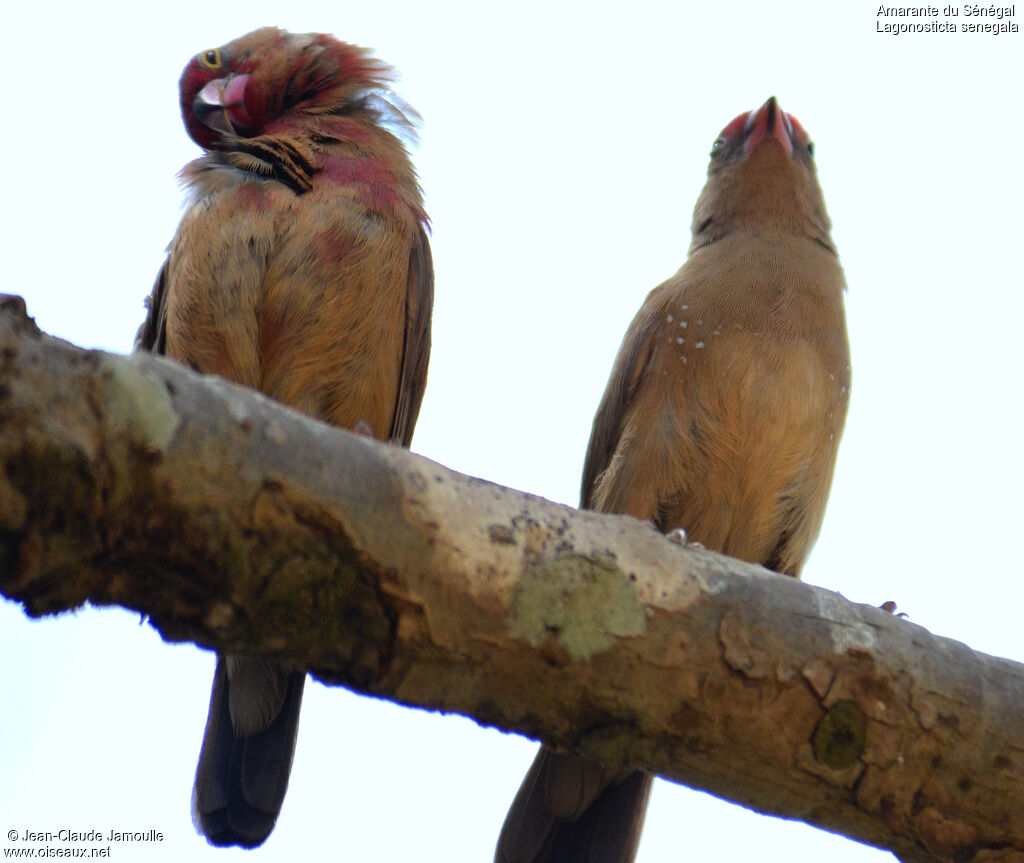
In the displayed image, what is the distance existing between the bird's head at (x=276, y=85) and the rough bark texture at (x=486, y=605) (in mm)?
2483

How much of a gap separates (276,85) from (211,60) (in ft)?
1.19

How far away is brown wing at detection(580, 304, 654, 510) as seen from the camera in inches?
174

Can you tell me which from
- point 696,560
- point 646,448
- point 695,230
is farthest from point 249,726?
point 695,230

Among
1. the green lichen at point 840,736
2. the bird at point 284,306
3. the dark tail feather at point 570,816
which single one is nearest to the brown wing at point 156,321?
the bird at point 284,306

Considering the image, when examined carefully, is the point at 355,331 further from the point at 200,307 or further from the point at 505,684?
the point at 505,684

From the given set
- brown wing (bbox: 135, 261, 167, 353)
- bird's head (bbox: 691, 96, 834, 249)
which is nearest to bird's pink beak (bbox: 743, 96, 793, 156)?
bird's head (bbox: 691, 96, 834, 249)

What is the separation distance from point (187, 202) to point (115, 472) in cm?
224

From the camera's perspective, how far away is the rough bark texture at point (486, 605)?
2.08 m

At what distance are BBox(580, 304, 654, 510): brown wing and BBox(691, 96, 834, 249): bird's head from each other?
2.10ft

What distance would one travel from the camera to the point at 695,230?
5.06 metres

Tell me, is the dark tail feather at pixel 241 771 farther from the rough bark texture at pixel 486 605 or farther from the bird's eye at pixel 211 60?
the bird's eye at pixel 211 60

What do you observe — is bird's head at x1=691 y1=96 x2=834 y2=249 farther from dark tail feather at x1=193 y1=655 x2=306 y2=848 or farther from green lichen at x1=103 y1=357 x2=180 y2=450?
green lichen at x1=103 y1=357 x2=180 y2=450

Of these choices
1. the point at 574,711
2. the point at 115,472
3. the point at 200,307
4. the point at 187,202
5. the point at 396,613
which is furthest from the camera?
the point at 187,202

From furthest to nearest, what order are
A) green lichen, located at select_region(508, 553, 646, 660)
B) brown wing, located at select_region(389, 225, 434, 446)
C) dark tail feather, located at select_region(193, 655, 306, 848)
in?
1. brown wing, located at select_region(389, 225, 434, 446)
2. dark tail feather, located at select_region(193, 655, 306, 848)
3. green lichen, located at select_region(508, 553, 646, 660)
